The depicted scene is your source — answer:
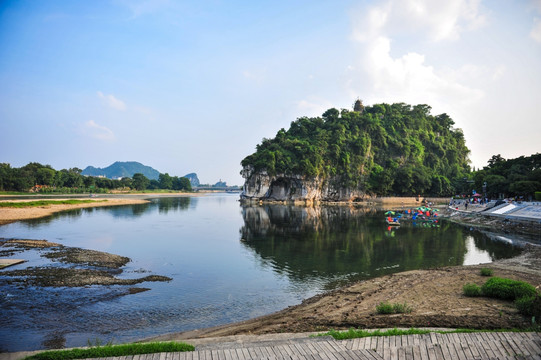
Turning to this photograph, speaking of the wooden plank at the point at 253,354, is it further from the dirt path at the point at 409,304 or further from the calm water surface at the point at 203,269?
the calm water surface at the point at 203,269

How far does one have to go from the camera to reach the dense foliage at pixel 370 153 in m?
99.8

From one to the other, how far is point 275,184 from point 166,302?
92.1m

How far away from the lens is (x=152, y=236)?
106 ft

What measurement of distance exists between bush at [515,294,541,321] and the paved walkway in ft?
6.48

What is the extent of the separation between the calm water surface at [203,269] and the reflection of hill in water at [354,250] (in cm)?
8

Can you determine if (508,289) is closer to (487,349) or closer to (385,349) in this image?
(487,349)

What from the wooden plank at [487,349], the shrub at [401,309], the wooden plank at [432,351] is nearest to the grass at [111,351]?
the wooden plank at [432,351]

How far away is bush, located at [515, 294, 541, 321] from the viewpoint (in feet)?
28.7

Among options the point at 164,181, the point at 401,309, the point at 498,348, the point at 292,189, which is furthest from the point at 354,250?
the point at 164,181

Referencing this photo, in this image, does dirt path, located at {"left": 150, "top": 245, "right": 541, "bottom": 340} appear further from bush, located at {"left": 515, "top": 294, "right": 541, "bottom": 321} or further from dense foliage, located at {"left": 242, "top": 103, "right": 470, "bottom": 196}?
dense foliage, located at {"left": 242, "top": 103, "right": 470, "bottom": 196}

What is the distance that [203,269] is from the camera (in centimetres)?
1997

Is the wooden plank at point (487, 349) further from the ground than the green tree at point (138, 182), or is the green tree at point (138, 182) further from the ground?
the green tree at point (138, 182)

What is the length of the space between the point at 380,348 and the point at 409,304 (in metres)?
5.75

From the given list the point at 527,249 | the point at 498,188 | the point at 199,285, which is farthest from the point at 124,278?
the point at 498,188
